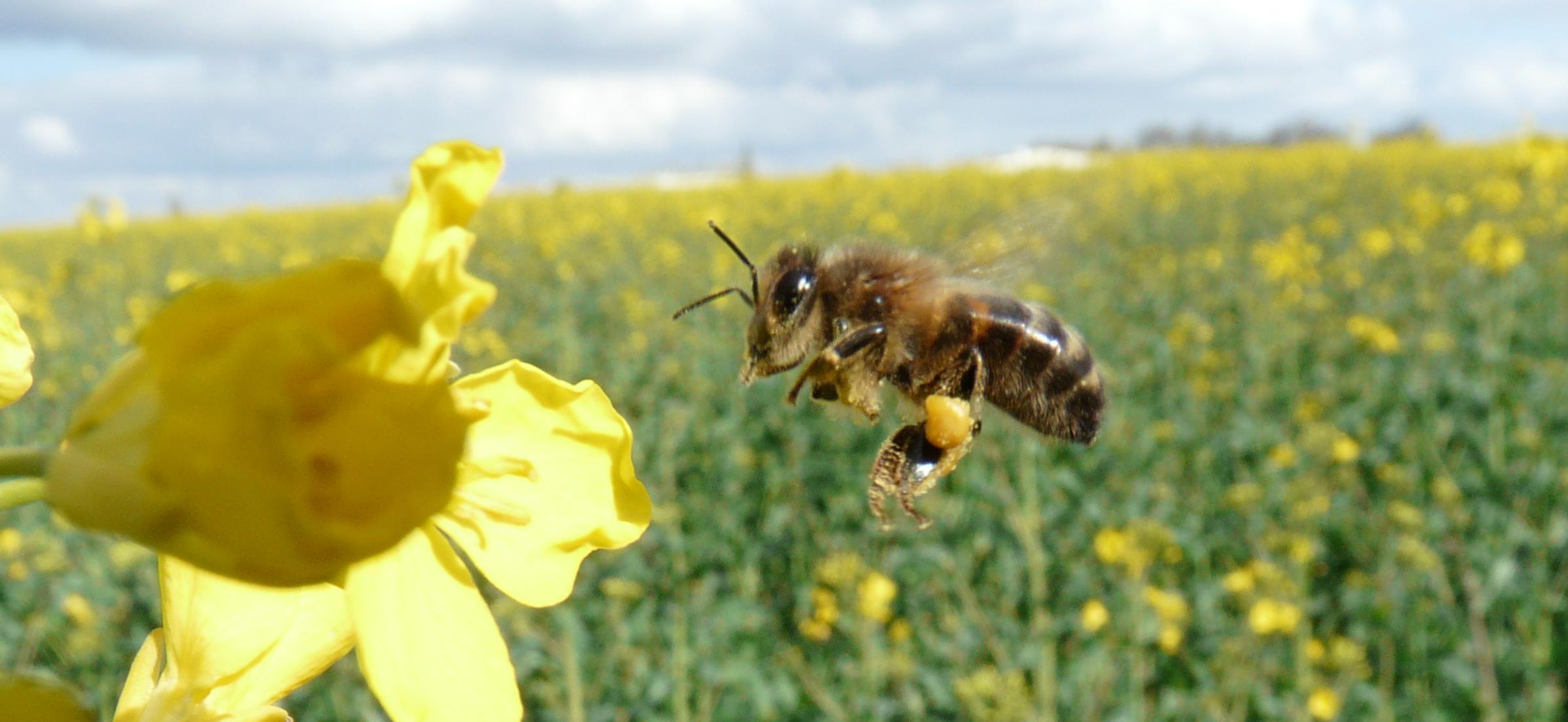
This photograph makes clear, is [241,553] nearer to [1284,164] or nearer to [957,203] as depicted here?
[957,203]

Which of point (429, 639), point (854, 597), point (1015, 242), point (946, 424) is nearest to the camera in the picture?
point (429, 639)

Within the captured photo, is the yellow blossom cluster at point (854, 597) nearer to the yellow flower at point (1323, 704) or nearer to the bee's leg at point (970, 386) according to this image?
the yellow flower at point (1323, 704)

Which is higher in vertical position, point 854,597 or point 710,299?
point 710,299

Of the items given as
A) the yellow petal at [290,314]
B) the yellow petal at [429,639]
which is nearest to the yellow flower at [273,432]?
the yellow petal at [290,314]

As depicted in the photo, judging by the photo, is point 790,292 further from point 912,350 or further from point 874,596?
point 874,596

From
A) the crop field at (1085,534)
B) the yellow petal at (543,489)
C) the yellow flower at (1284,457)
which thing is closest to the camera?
the yellow petal at (543,489)

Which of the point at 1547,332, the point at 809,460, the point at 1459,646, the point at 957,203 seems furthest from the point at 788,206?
the point at 1459,646

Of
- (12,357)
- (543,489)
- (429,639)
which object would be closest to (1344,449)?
(543,489)
